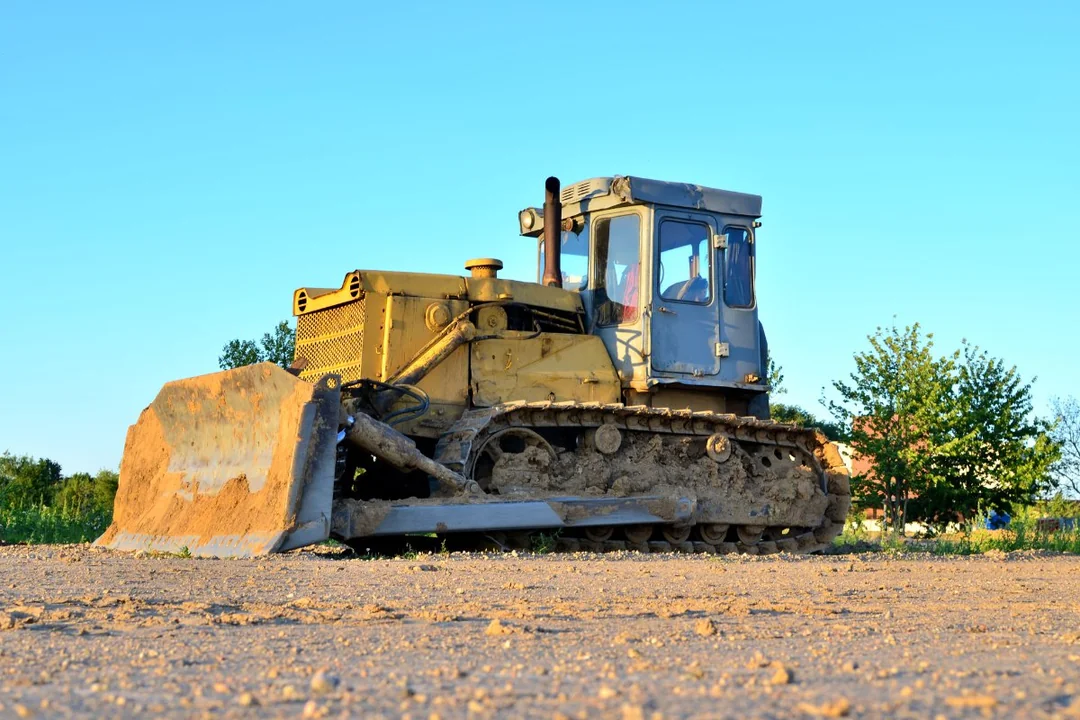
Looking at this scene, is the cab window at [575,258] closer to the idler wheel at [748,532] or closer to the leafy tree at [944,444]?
the idler wheel at [748,532]

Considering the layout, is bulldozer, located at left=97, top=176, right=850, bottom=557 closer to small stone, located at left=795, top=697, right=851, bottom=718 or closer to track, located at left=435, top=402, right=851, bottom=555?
track, located at left=435, top=402, right=851, bottom=555

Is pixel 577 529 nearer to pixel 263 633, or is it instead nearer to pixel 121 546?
pixel 121 546

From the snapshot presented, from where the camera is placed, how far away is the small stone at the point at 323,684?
3.38 m

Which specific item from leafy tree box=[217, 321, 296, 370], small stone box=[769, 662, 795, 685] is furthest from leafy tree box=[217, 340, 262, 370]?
small stone box=[769, 662, 795, 685]

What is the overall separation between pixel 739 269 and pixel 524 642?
9.09 metres

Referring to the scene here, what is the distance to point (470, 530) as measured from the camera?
34.1ft

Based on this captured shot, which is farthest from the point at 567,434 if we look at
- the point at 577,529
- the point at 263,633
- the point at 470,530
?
the point at 263,633

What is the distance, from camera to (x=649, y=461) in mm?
12055

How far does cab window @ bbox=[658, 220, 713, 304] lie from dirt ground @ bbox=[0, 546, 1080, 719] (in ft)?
15.4

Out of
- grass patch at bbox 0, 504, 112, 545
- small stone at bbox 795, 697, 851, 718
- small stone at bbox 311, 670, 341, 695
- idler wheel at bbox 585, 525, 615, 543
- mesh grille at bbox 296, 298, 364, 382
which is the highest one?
mesh grille at bbox 296, 298, 364, 382

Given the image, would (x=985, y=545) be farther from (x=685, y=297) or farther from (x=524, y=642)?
(x=524, y=642)

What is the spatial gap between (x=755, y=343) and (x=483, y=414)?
11.1ft

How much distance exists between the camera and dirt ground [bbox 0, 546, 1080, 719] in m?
3.24

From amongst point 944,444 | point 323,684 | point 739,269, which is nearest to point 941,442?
point 944,444
